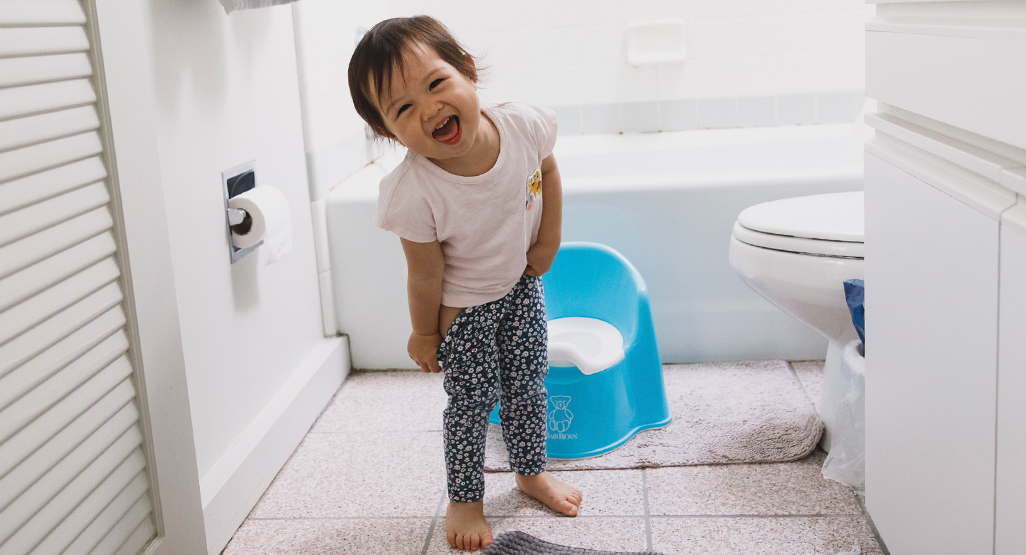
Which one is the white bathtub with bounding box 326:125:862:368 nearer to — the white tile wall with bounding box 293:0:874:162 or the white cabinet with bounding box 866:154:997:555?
the white tile wall with bounding box 293:0:874:162

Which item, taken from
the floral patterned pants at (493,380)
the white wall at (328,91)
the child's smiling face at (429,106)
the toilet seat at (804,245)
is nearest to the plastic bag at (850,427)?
the toilet seat at (804,245)

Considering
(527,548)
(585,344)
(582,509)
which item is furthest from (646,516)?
(585,344)

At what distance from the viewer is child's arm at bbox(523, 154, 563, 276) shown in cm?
141

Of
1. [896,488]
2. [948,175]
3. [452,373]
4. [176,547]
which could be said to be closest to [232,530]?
[176,547]

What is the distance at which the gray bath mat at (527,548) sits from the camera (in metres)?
1.35

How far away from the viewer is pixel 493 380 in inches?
55.3

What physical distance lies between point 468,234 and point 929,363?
0.64 metres

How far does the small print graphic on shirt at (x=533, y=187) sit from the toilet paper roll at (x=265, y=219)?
50 centimetres

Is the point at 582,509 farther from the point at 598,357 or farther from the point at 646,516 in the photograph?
the point at 598,357

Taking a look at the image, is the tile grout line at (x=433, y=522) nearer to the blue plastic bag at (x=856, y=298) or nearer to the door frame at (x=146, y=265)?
the door frame at (x=146, y=265)

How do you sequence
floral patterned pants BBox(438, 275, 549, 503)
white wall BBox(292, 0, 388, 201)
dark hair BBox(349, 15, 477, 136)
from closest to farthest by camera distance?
dark hair BBox(349, 15, 477, 136), floral patterned pants BBox(438, 275, 549, 503), white wall BBox(292, 0, 388, 201)

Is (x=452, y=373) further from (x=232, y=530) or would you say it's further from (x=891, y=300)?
(x=891, y=300)

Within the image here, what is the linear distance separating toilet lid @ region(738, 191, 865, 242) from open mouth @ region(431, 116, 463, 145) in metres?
0.62

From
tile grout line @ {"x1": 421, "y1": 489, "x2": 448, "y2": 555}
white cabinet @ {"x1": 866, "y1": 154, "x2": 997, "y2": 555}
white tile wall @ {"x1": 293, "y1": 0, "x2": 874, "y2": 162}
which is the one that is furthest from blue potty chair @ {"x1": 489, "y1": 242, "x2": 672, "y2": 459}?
white tile wall @ {"x1": 293, "y1": 0, "x2": 874, "y2": 162}
